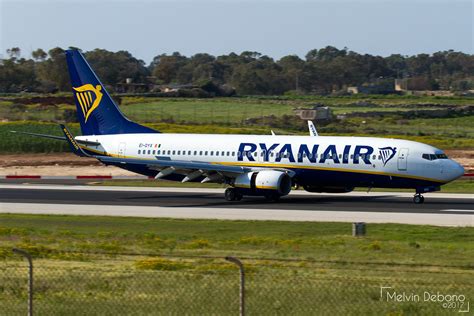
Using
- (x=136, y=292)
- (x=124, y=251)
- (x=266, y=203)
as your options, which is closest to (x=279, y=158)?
(x=266, y=203)

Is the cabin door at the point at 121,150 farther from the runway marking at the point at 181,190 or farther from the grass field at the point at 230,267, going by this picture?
the grass field at the point at 230,267

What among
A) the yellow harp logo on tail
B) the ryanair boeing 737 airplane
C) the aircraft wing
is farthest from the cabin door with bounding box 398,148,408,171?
the yellow harp logo on tail

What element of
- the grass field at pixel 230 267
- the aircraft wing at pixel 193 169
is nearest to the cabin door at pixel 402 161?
the aircraft wing at pixel 193 169

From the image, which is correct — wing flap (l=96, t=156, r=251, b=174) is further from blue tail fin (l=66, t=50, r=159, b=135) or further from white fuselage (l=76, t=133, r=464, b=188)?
blue tail fin (l=66, t=50, r=159, b=135)

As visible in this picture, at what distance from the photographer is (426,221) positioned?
136ft

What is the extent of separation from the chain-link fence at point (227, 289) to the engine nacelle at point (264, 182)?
22.5 metres

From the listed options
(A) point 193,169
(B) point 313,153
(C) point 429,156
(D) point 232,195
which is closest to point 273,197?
(D) point 232,195

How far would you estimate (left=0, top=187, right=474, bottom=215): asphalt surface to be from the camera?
1874 inches

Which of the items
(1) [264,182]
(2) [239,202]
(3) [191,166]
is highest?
(3) [191,166]

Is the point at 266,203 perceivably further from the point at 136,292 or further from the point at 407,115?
the point at 407,115

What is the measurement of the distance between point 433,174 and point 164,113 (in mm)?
80335

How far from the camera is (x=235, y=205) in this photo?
50438 mm

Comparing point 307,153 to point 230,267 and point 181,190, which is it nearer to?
point 181,190

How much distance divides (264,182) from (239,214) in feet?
18.7
